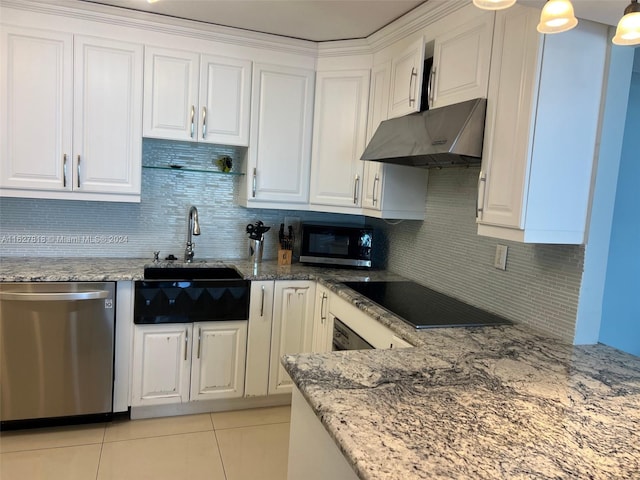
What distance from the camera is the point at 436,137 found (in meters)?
2.04

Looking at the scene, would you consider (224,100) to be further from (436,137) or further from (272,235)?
(436,137)

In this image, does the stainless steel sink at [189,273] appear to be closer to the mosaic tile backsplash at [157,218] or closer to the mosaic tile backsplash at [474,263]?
the mosaic tile backsplash at [157,218]

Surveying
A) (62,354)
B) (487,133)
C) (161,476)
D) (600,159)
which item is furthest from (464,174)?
(62,354)

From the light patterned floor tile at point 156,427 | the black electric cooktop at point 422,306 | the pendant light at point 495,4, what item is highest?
the pendant light at point 495,4

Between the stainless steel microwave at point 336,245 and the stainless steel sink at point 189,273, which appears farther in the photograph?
the stainless steel microwave at point 336,245

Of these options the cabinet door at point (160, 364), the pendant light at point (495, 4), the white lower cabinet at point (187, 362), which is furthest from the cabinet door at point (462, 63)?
the cabinet door at point (160, 364)

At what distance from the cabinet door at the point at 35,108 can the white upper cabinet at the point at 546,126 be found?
7.82 feet

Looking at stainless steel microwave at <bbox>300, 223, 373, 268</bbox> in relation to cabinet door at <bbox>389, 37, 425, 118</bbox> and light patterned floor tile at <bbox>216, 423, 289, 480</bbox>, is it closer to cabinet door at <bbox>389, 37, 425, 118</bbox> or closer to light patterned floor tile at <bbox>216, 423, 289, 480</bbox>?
cabinet door at <bbox>389, 37, 425, 118</bbox>

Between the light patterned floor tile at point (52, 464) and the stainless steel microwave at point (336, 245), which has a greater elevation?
the stainless steel microwave at point (336, 245)

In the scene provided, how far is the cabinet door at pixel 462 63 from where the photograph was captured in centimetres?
193

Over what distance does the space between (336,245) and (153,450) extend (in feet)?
5.57

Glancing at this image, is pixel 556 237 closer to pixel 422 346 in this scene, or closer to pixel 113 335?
pixel 422 346

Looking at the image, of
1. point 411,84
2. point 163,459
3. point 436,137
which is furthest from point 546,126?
point 163,459

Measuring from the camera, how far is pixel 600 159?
1749 millimetres
